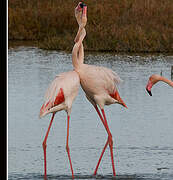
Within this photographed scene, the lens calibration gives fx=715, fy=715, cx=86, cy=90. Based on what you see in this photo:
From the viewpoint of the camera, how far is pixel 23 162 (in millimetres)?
8078

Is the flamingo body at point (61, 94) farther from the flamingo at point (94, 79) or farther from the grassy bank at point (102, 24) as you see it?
the grassy bank at point (102, 24)

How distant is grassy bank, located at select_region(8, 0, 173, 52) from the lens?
71.9ft

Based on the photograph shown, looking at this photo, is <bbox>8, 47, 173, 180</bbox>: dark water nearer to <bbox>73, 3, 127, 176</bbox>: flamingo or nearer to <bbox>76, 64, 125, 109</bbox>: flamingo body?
<bbox>73, 3, 127, 176</bbox>: flamingo

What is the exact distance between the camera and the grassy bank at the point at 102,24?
21922mm

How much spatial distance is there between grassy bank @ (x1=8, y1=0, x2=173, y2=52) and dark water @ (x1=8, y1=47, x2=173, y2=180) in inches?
229

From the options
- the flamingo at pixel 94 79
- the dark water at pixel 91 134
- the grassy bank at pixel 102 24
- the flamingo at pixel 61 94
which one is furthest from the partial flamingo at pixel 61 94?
the grassy bank at pixel 102 24

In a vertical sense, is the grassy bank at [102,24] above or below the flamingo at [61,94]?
below

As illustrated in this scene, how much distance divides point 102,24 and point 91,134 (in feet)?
54.1

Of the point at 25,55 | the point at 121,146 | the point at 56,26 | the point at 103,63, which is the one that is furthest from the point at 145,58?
the point at 121,146

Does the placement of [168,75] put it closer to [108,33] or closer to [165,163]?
[108,33]

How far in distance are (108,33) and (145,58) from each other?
273cm

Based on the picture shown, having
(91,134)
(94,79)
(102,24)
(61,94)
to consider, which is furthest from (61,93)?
(102,24)

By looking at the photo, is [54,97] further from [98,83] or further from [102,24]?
[102,24]

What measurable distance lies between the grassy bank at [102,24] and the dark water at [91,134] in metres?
5.83
